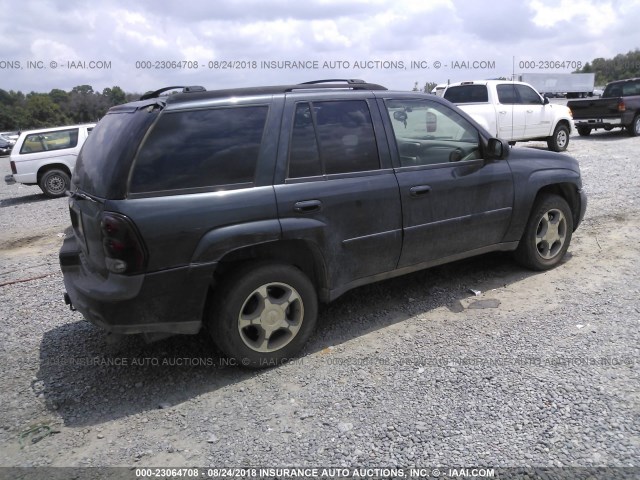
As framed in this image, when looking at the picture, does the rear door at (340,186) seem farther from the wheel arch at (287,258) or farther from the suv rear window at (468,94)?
the suv rear window at (468,94)

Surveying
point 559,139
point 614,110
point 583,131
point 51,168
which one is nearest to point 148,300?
point 51,168

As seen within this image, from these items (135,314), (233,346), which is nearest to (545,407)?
(233,346)

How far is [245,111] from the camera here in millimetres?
3387

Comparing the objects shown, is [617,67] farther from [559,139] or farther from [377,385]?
[377,385]

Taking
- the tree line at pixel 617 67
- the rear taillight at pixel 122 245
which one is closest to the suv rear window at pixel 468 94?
the rear taillight at pixel 122 245

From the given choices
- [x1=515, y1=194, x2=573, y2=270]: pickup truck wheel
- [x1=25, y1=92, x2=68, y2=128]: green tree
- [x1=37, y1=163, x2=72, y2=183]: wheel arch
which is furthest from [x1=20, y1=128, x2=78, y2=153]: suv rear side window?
[x1=25, y1=92, x2=68, y2=128]: green tree

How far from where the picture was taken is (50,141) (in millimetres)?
13453

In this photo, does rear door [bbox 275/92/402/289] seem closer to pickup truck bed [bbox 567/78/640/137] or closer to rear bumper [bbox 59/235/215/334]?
rear bumper [bbox 59/235/215/334]

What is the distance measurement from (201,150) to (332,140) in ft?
3.23

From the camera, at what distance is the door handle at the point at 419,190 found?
3898 millimetres

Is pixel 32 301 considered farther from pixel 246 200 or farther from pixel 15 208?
pixel 15 208

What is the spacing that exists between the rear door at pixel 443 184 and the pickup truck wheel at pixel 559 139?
1093 cm

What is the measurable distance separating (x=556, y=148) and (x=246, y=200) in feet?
43.7

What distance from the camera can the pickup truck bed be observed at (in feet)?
51.7
